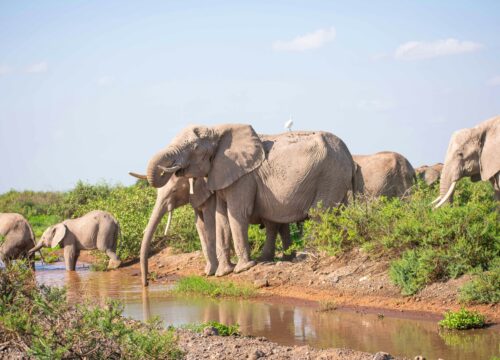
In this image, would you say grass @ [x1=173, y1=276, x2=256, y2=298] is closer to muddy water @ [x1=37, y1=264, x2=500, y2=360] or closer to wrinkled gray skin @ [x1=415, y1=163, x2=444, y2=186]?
muddy water @ [x1=37, y1=264, x2=500, y2=360]

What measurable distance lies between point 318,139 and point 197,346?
6.98 m

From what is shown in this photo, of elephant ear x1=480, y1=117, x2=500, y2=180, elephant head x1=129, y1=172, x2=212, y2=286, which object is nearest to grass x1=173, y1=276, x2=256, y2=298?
elephant head x1=129, y1=172, x2=212, y2=286

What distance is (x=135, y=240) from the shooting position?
2005 centimetres

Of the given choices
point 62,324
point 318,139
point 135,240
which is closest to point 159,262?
point 135,240

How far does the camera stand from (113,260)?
19.2 m

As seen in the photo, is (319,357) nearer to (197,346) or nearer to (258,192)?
(197,346)

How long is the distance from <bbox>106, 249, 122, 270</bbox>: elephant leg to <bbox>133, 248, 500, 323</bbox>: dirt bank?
174 inches

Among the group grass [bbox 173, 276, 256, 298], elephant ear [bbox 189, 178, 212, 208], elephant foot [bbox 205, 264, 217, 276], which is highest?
elephant ear [bbox 189, 178, 212, 208]

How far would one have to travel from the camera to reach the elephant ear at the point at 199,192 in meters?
15.8

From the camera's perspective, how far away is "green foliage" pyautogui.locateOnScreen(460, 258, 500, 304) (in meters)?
11.0

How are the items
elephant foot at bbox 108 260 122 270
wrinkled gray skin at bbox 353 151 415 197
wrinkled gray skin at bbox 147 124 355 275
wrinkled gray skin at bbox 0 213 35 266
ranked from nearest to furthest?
wrinkled gray skin at bbox 147 124 355 275 < wrinkled gray skin at bbox 353 151 415 197 < wrinkled gray skin at bbox 0 213 35 266 < elephant foot at bbox 108 260 122 270

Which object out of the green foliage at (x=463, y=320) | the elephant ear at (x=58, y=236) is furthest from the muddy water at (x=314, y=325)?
the elephant ear at (x=58, y=236)

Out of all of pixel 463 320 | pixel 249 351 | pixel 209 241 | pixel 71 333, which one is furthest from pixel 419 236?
pixel 71 333

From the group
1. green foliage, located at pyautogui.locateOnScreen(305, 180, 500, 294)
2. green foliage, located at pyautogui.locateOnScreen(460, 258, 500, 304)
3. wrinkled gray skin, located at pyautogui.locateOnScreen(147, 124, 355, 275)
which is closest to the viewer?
green foliage, located at pyautogui.locateOnScreen(460, 258, 500, 304)
